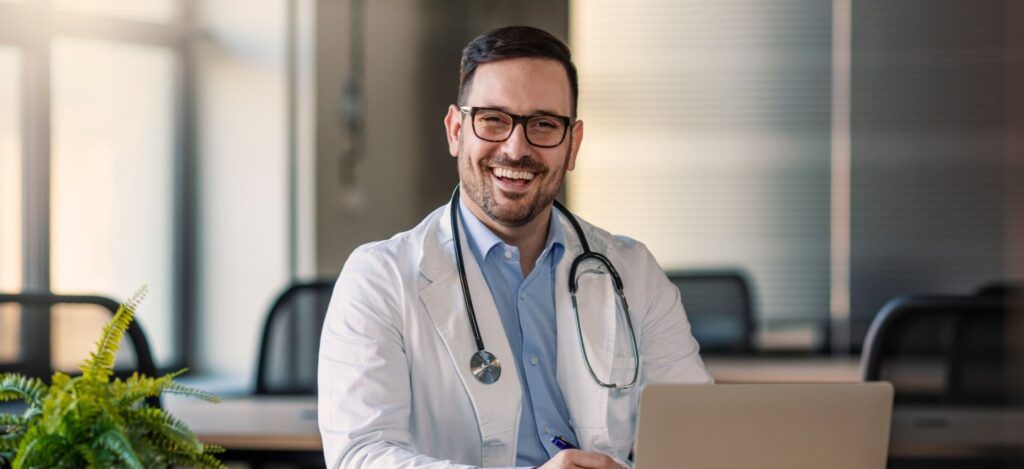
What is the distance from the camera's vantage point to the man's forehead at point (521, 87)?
163cm

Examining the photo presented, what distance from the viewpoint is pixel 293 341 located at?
2.64 m

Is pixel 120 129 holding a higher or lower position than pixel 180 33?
lower

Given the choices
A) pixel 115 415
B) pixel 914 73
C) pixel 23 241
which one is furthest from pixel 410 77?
pixel 115 415

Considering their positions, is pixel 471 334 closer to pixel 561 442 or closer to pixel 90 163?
pixel 561 442

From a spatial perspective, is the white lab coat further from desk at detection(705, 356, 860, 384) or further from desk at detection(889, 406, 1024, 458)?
desk at detection(705, 356, 860, 384)

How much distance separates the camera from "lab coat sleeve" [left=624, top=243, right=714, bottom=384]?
1.76 metres

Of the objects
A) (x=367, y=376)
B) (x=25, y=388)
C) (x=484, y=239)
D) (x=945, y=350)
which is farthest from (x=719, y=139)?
(x=25, y=388)

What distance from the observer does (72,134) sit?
11.1 feet

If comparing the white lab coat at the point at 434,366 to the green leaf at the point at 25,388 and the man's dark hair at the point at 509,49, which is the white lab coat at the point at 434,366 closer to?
the man's dark hair at the point at 509,49

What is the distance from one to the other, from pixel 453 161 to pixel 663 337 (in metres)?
2.33

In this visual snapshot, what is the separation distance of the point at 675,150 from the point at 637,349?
2634 millimetres

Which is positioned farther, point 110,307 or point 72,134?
point 72,134

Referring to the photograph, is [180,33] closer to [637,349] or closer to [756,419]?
[637,349]

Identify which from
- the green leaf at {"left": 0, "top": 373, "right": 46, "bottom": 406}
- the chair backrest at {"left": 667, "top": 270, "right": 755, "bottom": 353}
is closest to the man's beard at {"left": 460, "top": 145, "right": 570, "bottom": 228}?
the green leaf at {"left": 0, "top": 373, "right": 46, "bottom": 406}
